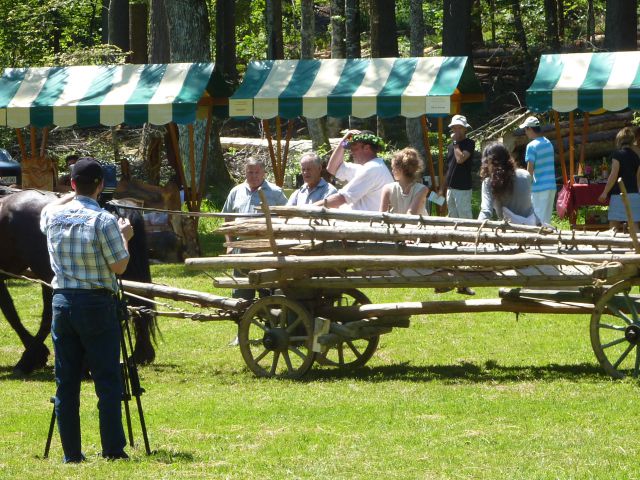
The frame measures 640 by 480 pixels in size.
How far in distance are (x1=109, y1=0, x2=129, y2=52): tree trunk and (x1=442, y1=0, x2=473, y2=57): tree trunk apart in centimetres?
1143

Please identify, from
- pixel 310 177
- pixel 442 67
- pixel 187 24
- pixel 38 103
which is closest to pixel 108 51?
pixel 187 24

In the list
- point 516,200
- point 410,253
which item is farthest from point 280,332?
point 516,200

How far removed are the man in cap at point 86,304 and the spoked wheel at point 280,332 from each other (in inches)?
118

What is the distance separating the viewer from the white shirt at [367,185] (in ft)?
36.3

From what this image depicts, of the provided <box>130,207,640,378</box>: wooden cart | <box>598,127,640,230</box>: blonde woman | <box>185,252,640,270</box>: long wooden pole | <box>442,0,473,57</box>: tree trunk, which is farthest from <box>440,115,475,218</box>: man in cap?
<box>442,0,473,57</box>: tree trunk

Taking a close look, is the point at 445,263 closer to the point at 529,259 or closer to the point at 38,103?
the point at 529,259

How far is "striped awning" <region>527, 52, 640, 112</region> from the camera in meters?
16.6

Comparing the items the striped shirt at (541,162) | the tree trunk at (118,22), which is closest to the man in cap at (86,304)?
the striped shirt at (541,162)

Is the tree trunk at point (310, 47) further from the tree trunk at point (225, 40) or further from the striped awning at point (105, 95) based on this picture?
the tree trunk at point (225, 40)

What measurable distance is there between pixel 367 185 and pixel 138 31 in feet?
73.0

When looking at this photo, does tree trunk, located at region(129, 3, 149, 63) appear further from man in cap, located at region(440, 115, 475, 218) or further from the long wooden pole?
the long wooden pole

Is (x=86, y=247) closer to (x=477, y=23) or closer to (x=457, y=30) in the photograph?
(x=457, y=30)

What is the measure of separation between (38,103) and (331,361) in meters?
9.69

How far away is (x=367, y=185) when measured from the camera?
11133 mm
